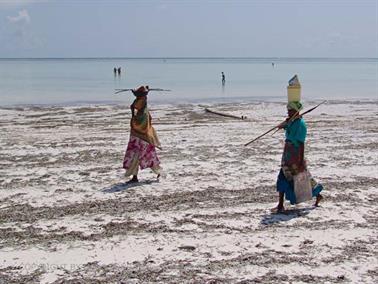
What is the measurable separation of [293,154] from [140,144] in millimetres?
3118

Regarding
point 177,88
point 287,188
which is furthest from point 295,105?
point 177,88

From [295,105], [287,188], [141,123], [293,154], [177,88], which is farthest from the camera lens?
[177,88]

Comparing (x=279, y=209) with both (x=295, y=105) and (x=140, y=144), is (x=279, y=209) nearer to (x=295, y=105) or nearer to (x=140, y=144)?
(x=295, y=105)

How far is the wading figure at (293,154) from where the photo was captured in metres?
7.29

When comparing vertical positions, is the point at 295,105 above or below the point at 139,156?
above

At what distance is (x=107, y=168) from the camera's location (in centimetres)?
1070

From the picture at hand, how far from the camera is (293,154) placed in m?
7.39

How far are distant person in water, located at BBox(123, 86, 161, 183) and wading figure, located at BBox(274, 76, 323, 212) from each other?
2.77 metres

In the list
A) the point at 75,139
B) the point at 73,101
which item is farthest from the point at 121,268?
the point at 73,101

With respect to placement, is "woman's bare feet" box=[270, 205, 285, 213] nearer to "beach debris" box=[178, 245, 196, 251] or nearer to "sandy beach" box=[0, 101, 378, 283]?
"sandy beach" box=[0, 101, 378, 283]

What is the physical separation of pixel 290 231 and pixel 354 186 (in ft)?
9.26

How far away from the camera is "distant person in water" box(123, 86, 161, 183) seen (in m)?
9.31

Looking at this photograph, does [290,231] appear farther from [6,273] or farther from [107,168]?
[107,168]

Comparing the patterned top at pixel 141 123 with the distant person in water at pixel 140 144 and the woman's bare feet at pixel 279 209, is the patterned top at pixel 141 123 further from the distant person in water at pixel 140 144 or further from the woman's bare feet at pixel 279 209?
the woman's bare feet at pixel 279 209
